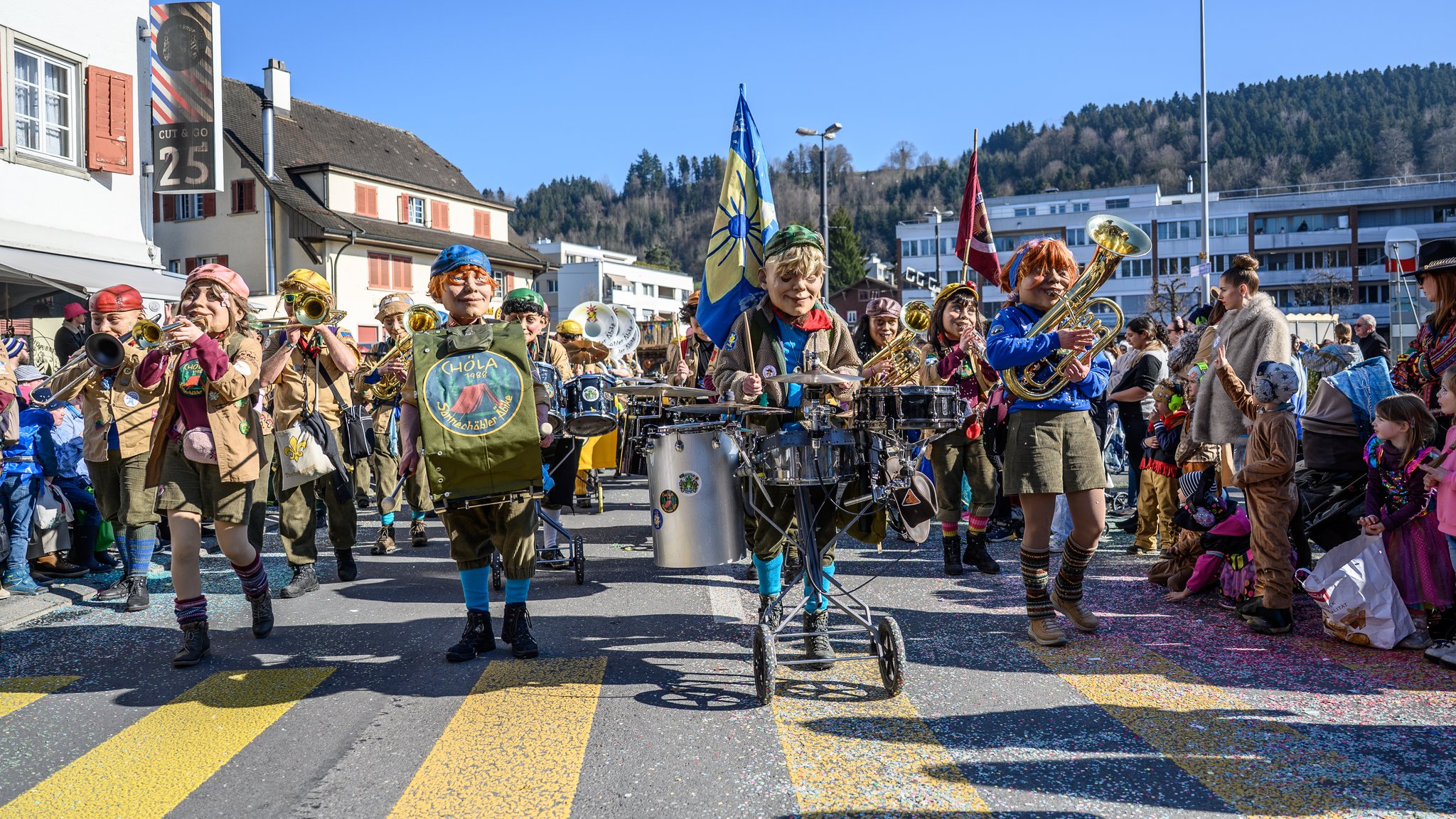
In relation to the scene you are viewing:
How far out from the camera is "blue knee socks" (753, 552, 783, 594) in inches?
192

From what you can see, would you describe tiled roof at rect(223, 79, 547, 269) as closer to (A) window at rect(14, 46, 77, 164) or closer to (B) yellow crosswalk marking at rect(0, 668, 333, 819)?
(A) window at rect(14, 46, 77, 164)

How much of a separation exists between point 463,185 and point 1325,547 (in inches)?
1921

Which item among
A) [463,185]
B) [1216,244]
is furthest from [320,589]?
[1216,244]

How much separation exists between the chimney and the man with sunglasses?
130ft

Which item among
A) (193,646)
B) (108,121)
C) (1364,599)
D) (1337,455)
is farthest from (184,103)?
(1364,599)

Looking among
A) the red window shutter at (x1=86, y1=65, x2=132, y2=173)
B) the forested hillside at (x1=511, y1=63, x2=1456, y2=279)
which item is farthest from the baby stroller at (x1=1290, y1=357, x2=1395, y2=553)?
the forested hillside at (x1=511, y1=63, x2=1456, y2=279)

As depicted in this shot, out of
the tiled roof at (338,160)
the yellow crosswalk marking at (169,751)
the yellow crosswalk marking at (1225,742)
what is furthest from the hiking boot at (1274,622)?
the tiled roof at (338,160)

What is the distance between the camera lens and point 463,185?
5066 cm

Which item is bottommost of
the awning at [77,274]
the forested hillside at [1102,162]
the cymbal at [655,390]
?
the cymbal at [655,390]

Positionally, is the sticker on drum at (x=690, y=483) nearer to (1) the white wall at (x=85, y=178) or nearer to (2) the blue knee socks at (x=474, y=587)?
(2) the blue knee socks at (x=474, y=587)

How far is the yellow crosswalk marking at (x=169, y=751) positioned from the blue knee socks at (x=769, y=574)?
2.14m

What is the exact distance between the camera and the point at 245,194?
38625 millimetres

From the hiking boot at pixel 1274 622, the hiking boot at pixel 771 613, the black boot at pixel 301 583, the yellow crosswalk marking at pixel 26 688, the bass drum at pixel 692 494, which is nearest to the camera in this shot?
the hiking boot at pixel 771 613

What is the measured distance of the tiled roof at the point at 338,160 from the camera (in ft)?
126
